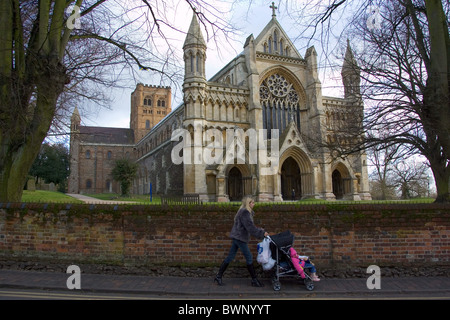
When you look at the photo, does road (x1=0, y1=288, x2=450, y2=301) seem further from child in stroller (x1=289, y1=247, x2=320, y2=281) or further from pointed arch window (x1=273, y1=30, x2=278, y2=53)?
pointed arch window (x1=273, y1=30, x2=278, y2=53)

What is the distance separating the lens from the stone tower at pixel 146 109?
75312 millimetres

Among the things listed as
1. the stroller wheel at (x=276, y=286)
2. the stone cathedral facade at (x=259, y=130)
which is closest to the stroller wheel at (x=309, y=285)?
the stroller wheel at (x=276, y=286)

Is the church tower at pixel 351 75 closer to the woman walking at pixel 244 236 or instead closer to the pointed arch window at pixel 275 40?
the woman walking at pixel 244 236

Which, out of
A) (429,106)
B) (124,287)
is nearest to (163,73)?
(124,287)

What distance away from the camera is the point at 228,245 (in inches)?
285

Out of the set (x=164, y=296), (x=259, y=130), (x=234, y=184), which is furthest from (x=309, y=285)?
(x=234, y=184)

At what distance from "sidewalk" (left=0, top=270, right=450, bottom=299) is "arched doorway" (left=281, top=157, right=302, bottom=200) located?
27.6 m

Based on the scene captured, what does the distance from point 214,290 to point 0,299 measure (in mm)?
3611

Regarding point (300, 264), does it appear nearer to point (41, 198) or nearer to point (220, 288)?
point (220, 288)

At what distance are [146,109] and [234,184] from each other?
166 feet

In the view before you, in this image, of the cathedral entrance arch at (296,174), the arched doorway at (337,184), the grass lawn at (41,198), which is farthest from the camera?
the arched doorway at (337,184)

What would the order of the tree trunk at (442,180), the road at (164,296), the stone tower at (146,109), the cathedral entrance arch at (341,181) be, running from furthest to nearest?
1. the stone tower at (146,109)
2. the cathedral entrance arch at (341,181)
3. the tree trunk at (442,180)
4. the road at (164,296)

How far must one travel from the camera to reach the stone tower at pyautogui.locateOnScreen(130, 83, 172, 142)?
75312mm

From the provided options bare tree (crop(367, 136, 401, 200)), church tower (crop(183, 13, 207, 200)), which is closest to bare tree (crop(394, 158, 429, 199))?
bare tree (crop(367, 136, 401, 200))
